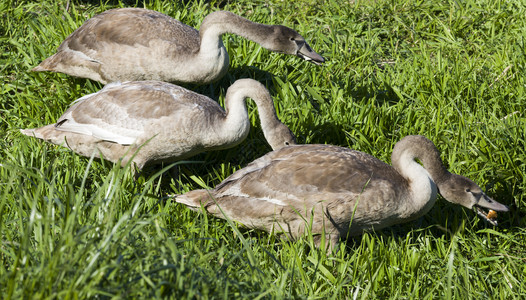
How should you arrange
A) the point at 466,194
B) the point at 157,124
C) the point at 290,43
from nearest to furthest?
the point at 466,194 < the point at 157,124 < the point at 290,43

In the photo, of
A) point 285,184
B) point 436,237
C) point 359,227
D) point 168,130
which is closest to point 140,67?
point 168,130

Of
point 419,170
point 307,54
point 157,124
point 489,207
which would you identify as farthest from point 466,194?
point 157,124

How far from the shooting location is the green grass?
317cm

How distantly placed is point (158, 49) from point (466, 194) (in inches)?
111

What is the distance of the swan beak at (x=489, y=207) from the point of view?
4.78 meters

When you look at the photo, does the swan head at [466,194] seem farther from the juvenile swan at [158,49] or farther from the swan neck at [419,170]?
the juvenile swan at [158,49]

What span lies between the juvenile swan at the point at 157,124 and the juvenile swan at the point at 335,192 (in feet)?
1.65

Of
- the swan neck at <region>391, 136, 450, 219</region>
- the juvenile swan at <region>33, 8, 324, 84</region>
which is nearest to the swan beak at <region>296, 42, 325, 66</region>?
the juvenile swan at <region>33, 8, 324, 84</region>

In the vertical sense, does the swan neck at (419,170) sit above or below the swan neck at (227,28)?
below

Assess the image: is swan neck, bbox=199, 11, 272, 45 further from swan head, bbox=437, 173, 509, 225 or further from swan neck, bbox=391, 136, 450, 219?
swan head, bbox=437, 173, 509, 225

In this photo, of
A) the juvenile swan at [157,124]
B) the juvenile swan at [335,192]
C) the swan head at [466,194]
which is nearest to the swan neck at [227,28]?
the juvenile swan at [157,124]

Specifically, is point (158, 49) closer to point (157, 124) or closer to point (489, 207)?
point (157, 124)

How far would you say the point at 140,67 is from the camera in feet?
19.5

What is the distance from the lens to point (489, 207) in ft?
15.7
